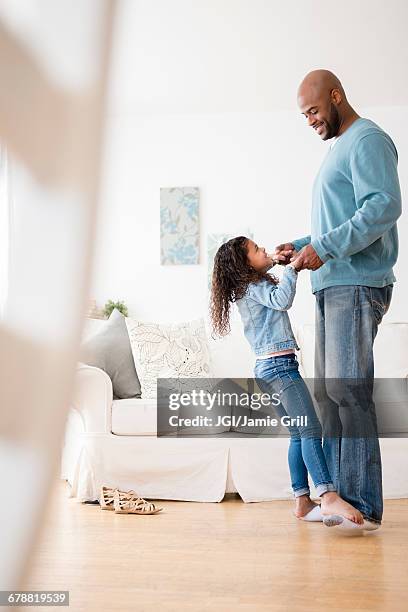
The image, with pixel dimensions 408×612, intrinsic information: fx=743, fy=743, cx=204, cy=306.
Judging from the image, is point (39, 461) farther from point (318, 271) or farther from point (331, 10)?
point (331, 10)

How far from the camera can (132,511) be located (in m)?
2.81

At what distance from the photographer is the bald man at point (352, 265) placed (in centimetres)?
209

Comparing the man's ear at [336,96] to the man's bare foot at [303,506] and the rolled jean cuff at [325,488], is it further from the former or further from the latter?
the man's bare foot at [303,506]

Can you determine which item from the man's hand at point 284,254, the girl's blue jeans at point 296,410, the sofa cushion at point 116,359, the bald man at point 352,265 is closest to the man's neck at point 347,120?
the bald man at point 352,265

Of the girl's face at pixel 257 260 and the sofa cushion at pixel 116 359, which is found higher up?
the girl's face at pixel 257 260

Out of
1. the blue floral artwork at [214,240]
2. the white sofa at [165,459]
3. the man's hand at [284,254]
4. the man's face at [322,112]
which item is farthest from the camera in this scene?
the blue floral artwork at [214,240]

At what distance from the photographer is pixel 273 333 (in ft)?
8.41

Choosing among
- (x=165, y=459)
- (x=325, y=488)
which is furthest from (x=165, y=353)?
(x=325, y=488)

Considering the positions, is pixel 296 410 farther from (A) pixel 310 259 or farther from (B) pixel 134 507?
(B) pixel 134 507

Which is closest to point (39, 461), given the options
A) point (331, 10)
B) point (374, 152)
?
point (374, 152)

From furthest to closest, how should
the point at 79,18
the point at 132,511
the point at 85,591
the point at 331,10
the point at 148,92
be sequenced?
the point at 148,92
the point at 331,10
the point at 132,511
the point at 85,591
the point at 79,18

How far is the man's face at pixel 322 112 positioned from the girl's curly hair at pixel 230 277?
56cm

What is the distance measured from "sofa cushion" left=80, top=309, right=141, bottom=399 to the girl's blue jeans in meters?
1.07

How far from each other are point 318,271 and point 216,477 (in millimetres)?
1236
